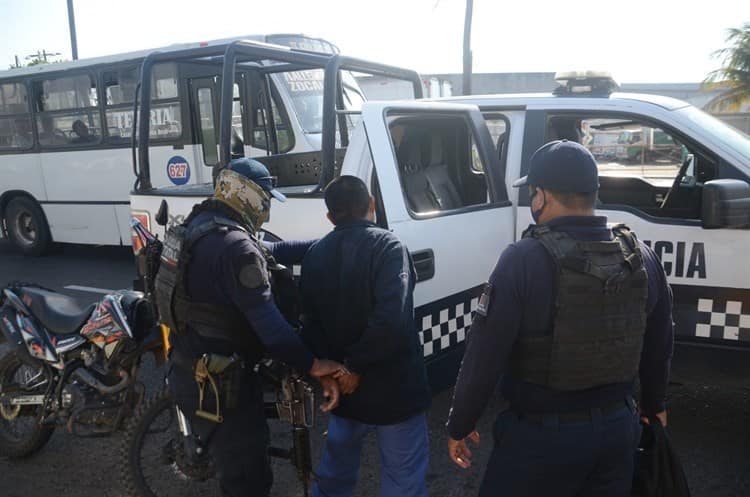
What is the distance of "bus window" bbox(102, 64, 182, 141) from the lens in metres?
8.38

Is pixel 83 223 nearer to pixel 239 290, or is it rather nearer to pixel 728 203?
pixel 239 290

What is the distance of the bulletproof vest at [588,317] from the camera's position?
1730mm

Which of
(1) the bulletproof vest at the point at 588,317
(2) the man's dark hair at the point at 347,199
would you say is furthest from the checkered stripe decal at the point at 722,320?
(2) the man's dark hair at the point at 347,199

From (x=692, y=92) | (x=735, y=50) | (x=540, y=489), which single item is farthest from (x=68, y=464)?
(x=692, y=92)

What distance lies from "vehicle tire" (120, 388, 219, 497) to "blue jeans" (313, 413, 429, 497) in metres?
0.62

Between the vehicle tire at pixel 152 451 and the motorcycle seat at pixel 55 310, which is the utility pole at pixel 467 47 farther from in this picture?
the vehicle tire at pixel 152 451

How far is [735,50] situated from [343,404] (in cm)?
2560

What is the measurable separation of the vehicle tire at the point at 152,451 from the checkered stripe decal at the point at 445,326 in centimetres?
114

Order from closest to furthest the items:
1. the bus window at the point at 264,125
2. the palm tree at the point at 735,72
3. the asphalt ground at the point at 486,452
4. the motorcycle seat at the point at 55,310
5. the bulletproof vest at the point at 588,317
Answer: the bulletproof vest at the point at 588,317 → the asphalt ground at the point at 486,452 → the motorcycle seat at the point at 55,310 → the bus window at the point at 264,125 → the palm tree at the point at 735,72

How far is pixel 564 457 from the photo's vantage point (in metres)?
1.79

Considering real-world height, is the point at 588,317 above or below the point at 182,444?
above

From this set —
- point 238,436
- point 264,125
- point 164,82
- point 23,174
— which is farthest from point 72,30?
point 238,436

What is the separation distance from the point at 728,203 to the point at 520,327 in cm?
155

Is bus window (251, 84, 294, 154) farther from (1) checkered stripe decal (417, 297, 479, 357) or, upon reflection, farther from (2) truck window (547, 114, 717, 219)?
(1) checkered stripe decal (417, 297, 479, 357)
